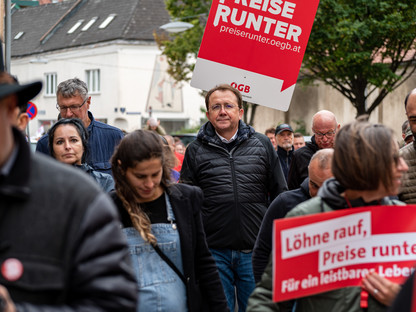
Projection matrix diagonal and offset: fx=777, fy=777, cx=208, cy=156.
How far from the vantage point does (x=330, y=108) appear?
36906 mm

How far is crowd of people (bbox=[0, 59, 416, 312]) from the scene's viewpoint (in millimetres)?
2066

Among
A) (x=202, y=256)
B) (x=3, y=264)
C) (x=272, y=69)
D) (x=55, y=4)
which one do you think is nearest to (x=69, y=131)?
(x=202, y=256)

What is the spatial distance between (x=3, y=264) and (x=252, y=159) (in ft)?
12.8

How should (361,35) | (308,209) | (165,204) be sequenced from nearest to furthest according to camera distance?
(308,209) < (165,204) < (361,35)

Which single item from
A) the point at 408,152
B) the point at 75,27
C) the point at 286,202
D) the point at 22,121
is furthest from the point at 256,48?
the point at 75,27

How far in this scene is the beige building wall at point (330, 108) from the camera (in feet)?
106

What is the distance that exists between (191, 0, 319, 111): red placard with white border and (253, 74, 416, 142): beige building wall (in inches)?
973

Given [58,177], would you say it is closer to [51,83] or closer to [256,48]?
[256,48]

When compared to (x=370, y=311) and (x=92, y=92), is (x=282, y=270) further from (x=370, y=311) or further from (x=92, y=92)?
(x=92, y=92)

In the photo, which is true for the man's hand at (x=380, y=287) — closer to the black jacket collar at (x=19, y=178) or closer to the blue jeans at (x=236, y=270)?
the black jacket collar at (x=19, y=178)

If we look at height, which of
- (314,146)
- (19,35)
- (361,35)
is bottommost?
(314,146)

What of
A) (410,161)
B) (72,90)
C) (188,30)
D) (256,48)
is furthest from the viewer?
(188,30)

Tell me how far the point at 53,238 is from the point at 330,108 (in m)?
35.5

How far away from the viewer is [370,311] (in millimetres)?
3006
